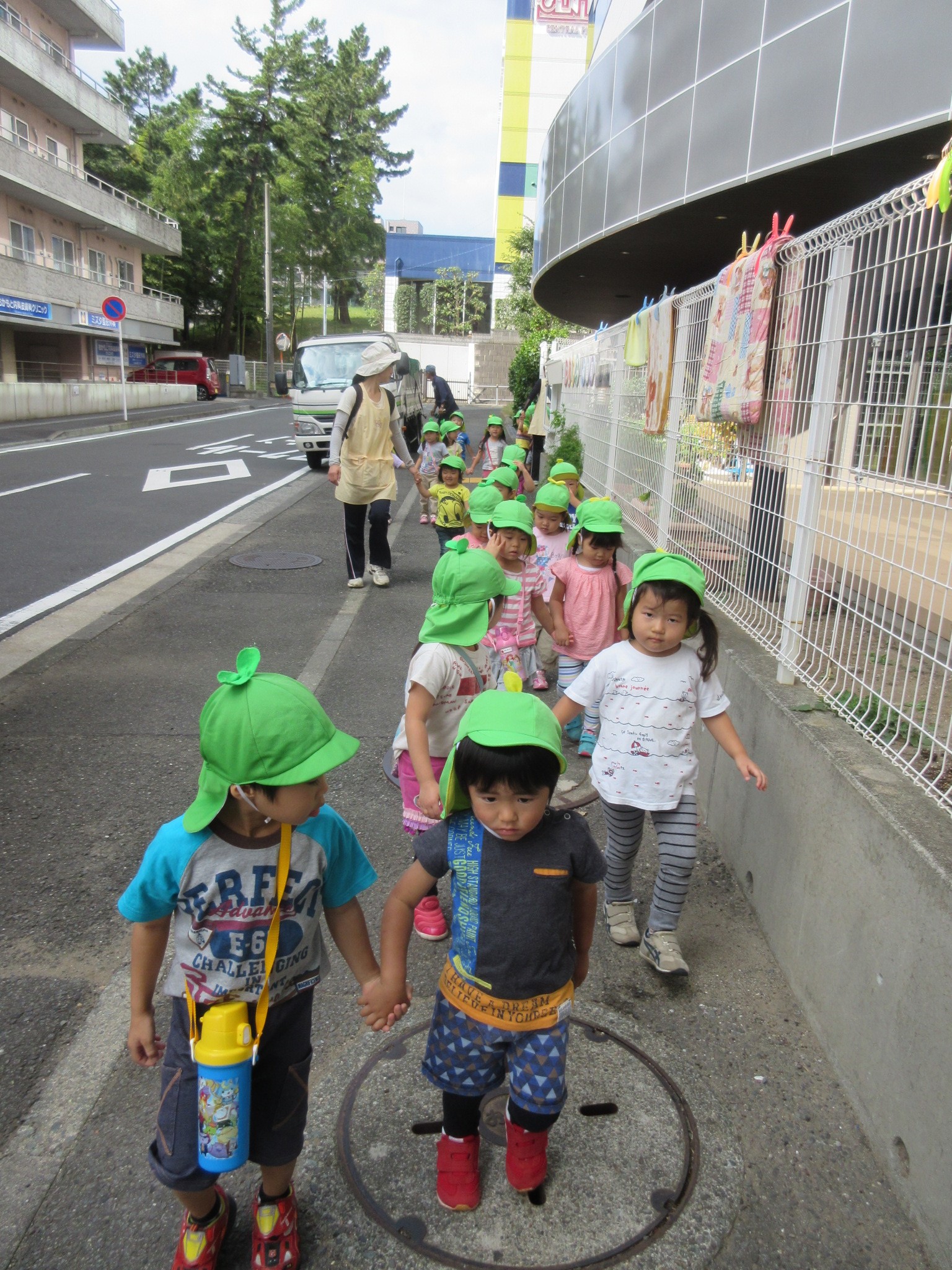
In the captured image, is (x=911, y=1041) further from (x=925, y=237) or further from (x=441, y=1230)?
(x=925, y=237)

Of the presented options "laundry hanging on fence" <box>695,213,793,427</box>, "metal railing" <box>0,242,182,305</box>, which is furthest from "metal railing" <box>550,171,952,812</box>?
"metal railing" <box>0,242,182,305</box>

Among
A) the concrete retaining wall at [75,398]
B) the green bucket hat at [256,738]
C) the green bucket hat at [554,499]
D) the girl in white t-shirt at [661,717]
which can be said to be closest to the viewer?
the green bucket hat at [256,738]

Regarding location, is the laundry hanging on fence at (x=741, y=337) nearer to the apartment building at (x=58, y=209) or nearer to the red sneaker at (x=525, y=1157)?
the red sneaker at (x=525, y=1157)

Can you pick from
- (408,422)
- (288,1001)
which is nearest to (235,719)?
(288,1001)

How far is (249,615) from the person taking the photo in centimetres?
696

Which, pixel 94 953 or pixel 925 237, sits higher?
pixel 925 237

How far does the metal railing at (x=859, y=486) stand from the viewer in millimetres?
2441

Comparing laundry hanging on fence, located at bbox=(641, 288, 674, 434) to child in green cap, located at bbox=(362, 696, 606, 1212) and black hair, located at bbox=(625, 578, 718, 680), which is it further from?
child in green cap, located at bbox=(362, 696, 606, 1212)

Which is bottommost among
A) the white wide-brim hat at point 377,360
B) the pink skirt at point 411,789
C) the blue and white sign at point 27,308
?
the pink skirt at point 411,789

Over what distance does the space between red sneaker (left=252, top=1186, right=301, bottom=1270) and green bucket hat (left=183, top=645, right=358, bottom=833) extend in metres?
0.86

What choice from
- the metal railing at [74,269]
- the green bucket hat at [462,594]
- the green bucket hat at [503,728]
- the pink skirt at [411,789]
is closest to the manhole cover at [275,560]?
the pink skirt at [411,789]

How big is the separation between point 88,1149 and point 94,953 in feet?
2.68

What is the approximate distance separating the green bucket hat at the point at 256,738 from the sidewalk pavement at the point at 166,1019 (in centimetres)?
102

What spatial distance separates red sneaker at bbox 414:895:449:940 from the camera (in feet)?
10.4
